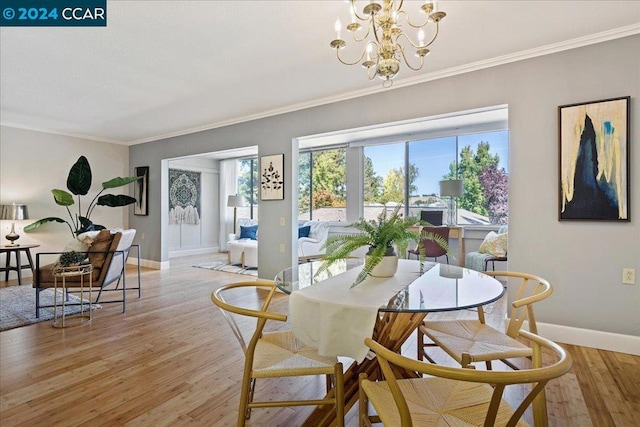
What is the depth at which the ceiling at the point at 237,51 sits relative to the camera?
2.26 meters

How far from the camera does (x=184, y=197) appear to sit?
26.1ft

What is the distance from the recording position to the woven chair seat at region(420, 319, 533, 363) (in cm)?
152

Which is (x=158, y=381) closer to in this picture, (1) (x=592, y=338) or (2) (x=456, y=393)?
(2) (x=456, y=393)

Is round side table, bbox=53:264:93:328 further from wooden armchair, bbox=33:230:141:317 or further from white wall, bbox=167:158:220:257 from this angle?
white wall, bbox=167:158:220:257

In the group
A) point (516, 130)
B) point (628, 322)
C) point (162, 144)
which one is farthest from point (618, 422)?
point (162, 144)

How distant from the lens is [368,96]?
3.72m

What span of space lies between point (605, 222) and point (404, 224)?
192 centimetres

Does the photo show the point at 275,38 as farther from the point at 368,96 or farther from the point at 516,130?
the point at 516,130

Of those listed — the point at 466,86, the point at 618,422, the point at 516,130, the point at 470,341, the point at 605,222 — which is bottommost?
the point at 618,422

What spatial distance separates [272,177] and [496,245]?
320cm

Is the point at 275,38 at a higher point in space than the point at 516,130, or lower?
higher

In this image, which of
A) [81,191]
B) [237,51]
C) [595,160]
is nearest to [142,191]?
[81,191]

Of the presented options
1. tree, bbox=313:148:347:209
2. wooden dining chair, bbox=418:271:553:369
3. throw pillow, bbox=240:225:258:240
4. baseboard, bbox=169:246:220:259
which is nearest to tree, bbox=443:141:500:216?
tree, bbox=313:148:347:209

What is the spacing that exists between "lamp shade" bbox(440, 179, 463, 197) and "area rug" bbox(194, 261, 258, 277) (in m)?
3.37
